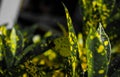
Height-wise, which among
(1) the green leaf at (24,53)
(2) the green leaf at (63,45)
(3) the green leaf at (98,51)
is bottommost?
(1) the green leaf at (24,53)

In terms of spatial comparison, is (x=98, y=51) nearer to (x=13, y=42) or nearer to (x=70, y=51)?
(x=70, y=51)

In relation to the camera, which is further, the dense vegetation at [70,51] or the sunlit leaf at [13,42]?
the sunlit leaf at [13,42]

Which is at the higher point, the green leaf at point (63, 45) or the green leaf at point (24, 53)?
the green leaf at point (63, 45)

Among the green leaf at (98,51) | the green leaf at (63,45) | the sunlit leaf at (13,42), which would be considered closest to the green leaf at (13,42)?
the sunlit leaf at (13,42)

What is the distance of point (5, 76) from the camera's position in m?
0.79

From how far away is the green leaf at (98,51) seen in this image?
62 centimetres

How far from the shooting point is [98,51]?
621 millimetres

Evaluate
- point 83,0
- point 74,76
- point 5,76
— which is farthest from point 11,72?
point 83,0

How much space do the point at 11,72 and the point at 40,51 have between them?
11 cm

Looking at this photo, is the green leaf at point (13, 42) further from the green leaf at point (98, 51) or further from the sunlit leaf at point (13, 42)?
the green leaf at point (98, 51)

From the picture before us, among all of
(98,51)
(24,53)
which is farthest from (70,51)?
(24,53)

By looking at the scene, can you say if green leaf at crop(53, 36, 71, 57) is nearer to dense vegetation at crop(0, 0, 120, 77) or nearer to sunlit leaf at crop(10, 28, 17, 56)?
dense vegetation at crop(0, 0, 120, 77)

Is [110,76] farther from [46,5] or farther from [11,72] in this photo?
[46,5]

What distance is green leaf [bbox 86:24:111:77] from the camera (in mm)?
616
